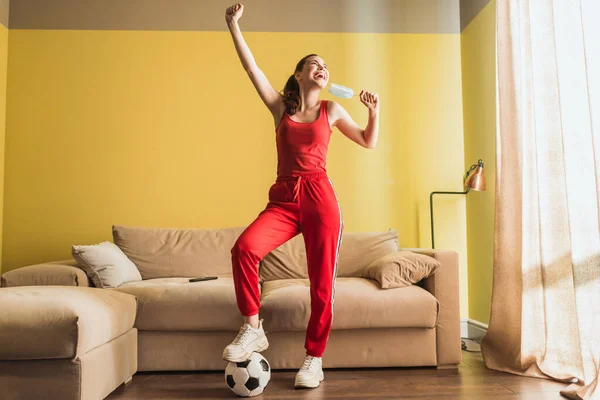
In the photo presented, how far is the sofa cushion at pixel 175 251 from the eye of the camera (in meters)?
3.54

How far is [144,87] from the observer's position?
13.4 feet

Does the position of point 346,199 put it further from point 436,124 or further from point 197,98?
point 197,98

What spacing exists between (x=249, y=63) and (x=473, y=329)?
2317mm

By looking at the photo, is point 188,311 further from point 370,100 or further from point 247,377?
point 370,100

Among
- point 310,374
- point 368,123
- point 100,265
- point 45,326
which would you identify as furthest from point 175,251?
point 45,326

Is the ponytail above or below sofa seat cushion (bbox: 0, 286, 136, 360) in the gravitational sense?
above

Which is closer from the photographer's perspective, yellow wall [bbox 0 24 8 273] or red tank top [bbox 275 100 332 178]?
red tank top [bbox 275 100 332 178]

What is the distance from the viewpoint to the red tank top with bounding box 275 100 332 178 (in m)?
2.56

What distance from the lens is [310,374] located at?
97.7 inches

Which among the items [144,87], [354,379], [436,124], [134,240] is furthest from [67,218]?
[436,124]

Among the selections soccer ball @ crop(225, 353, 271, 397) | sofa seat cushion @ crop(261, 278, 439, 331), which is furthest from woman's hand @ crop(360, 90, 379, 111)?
soccer ball @ crop(225, 353, 271, 397)

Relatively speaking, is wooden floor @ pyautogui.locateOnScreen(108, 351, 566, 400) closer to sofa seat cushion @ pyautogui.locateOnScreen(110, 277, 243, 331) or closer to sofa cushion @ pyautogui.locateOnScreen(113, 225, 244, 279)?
sofa seat cushion @ pyautogui.locateOnScreen(110, 277, 243, 331)

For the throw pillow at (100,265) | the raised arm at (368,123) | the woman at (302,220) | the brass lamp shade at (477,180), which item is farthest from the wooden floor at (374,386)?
the brass lamp shade at (477,180)

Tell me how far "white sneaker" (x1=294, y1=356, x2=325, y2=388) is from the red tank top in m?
0.80
